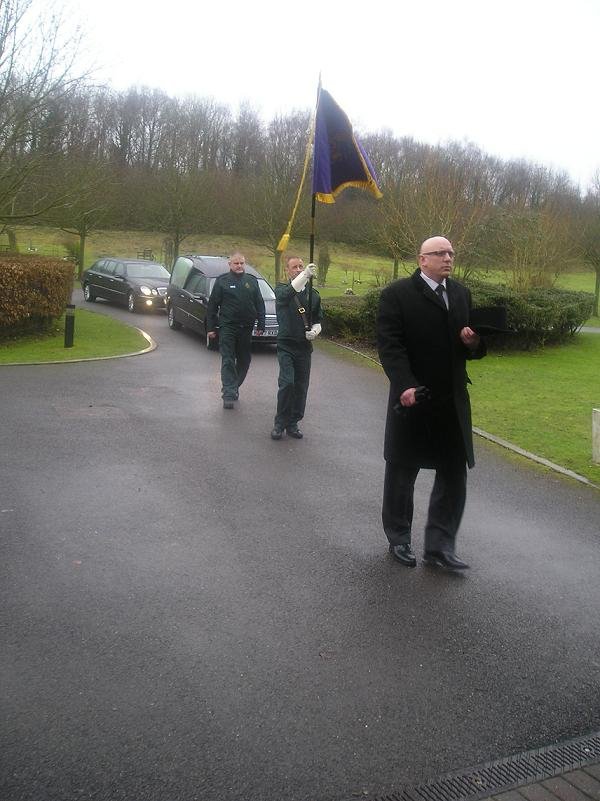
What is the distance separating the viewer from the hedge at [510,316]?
17203 mm

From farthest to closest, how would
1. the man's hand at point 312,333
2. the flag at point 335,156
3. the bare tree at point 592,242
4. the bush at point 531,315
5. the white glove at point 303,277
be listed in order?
the bare tree at point 592,242
the bush at point 531,315
the man's hand at point 312,333
the white glove at point 303,277
the flag at point 335,156

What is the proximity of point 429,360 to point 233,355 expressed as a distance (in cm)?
553

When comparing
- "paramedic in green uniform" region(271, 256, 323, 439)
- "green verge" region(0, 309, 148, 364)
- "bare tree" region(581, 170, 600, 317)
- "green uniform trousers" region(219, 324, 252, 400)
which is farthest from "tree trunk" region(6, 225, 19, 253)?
"bare tree" region(581, 170, 600, 317)

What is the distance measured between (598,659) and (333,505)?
2840 millimetres

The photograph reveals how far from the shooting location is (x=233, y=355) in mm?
10188

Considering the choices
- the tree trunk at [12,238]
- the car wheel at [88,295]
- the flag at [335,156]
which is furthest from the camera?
the car wheel at [88,295]

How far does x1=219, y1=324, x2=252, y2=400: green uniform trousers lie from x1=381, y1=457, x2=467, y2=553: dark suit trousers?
527cm

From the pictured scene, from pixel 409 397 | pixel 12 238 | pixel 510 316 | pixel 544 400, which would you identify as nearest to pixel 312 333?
pixel 409 397

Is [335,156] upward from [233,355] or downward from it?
upward

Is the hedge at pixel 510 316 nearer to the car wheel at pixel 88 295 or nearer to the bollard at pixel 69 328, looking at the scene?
the bollard at pixel 69 328

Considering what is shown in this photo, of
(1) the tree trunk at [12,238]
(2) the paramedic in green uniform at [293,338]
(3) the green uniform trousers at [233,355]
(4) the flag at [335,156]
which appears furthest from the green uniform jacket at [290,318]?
(1) the tree trunk at [12,238]

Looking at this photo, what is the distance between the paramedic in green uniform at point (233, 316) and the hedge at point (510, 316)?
23.2ft

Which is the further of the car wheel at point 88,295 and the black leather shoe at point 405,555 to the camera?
the car wheel at point 88,295

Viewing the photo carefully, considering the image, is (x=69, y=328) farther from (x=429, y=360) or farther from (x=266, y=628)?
(x=266, y=628)
